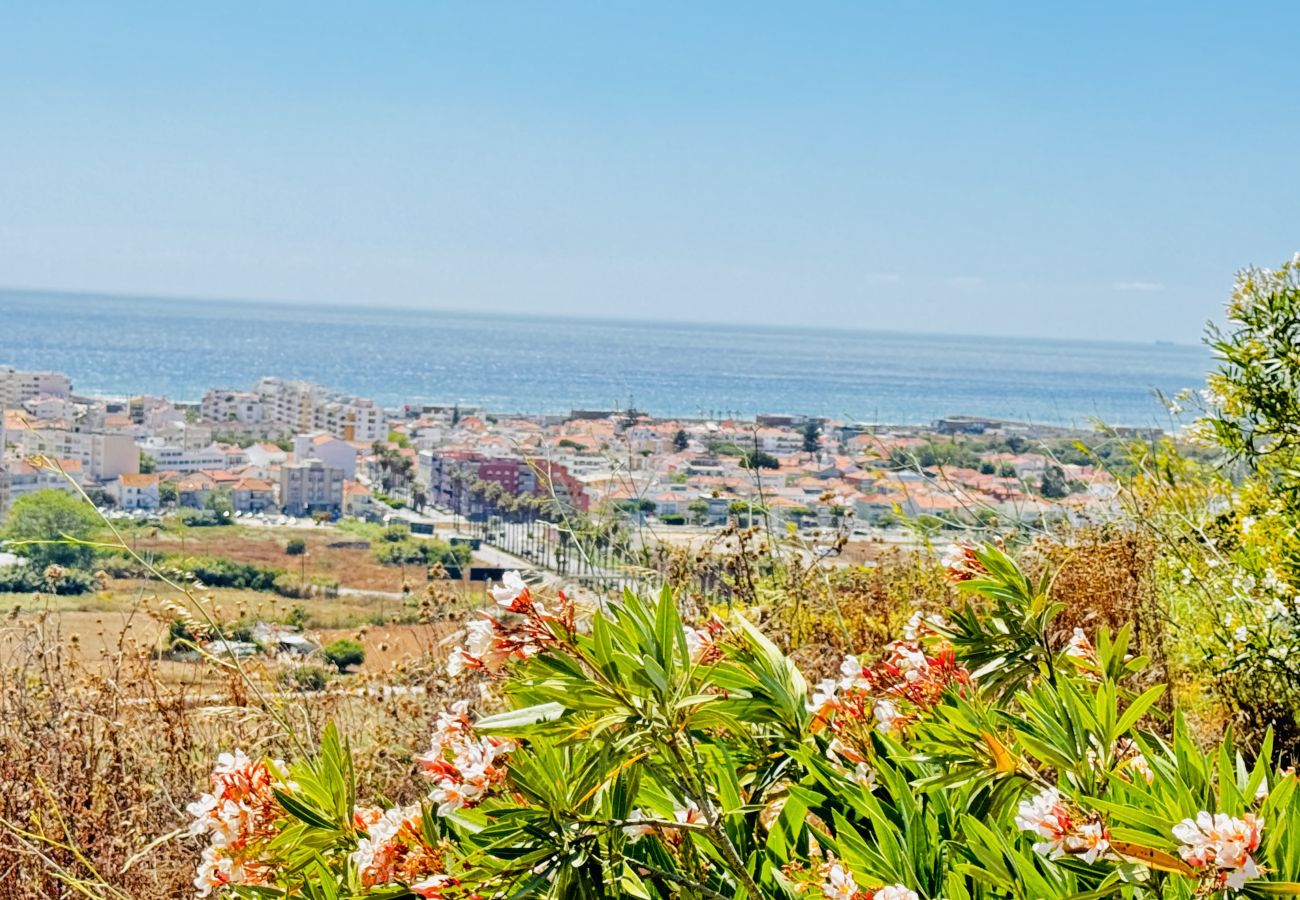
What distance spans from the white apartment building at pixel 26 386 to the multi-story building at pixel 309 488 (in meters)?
4.66

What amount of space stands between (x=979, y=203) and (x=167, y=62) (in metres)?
41.7

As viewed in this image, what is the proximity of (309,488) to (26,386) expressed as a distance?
654 centimetres

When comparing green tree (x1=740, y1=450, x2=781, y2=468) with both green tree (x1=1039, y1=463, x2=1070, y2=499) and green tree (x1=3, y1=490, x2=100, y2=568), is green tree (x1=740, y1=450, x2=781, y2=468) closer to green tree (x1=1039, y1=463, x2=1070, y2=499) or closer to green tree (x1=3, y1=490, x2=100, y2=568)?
green tree (x1=1039, y1=463, x2=1070, y2=499)

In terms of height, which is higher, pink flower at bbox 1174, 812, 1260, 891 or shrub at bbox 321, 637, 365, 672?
pink flower at bbox 1174, 812, 1260, 891

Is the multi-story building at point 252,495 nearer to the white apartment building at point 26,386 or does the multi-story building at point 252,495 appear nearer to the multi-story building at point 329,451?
the white apartment building at point 26,386

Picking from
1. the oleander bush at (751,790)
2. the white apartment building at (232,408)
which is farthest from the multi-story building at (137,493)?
the white apartment building at (232,408)

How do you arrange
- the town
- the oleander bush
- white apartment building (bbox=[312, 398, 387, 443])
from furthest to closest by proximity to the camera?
white apartment building (bbox=[312, 398, 387, 443]) → the town → the oleander bush

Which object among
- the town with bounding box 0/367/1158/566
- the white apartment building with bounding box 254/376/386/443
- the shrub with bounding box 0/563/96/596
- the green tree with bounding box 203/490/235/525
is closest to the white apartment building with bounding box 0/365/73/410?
the town with bounding box 0/367/1158/566

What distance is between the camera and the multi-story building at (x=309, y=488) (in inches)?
863

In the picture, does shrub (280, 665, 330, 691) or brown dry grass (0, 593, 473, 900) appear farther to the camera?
shrub (280, 665, 330, 691)

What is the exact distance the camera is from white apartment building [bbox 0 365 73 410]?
18.0 meters

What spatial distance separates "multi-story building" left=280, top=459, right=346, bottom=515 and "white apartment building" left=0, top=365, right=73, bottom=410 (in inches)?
183

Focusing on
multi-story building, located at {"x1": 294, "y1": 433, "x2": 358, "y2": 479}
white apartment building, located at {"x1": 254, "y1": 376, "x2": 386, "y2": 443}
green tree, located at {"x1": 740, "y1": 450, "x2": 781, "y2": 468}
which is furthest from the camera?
white apartment building, located at {"x1": 254, "y1": 376, "x2": 386, "y2": 443}

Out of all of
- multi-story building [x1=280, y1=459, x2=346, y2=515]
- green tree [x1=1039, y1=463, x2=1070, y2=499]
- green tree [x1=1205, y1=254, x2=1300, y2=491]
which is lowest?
multi-story building [x1=280, y1=459, x2=346, y2=515]
